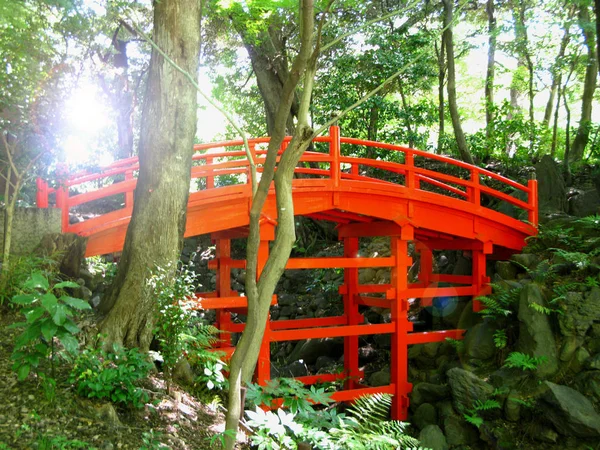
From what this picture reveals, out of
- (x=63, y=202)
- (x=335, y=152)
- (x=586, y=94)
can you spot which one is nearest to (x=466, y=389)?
(x=335, y=152)

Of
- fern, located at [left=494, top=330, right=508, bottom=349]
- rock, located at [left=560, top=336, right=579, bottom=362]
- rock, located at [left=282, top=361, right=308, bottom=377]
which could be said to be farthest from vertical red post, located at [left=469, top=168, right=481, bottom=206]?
rock, located at [left=282, top=361, right=308, bottom=377]

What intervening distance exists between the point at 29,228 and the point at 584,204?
10.1m

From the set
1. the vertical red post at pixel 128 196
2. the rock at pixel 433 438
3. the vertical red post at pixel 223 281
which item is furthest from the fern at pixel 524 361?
the vertical red post at pixel 128 196

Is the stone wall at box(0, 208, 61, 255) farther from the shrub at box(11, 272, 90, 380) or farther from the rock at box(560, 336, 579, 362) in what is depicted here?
the rock at box(560, 336, 579, 362)

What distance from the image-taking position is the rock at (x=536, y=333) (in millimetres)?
8023

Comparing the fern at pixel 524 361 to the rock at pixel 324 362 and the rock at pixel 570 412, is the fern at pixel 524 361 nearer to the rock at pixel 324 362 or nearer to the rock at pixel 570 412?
the rock at pixel 570 412

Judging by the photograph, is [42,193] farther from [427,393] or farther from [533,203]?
[533,203]

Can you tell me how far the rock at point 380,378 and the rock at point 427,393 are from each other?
109 cm

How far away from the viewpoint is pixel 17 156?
6.66 metres

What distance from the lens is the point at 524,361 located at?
804 cm

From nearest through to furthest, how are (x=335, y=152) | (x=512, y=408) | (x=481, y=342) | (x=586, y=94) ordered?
(x=512, y=408)
(x=335, y=152)
(x=481, y=342)
(x=586, y=94)

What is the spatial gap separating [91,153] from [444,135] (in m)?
10.7

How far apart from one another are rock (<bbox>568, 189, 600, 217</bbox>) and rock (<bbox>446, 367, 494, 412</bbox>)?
474 cm

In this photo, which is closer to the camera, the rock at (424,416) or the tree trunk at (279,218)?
the tree trunk at (279,218)
